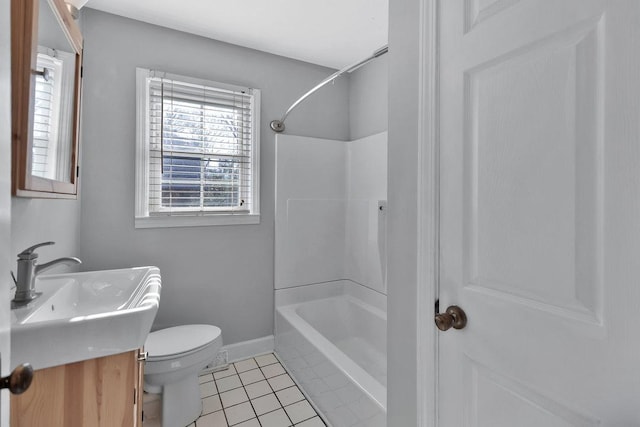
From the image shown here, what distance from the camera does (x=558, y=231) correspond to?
2.17 feet

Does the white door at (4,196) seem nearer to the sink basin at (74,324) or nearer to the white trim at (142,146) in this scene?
the sink basin at (74,324)

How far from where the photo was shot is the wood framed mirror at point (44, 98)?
0.96 m

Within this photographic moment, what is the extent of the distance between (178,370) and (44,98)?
4.67 ft

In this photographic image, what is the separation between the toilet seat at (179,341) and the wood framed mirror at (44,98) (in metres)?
0.93

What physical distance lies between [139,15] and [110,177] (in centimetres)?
110

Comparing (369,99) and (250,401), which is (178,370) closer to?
(250,401)

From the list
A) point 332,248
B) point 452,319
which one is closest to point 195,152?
point 332,248

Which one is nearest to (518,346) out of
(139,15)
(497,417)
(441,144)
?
(497,417)

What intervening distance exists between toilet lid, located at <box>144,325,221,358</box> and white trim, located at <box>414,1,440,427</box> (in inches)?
51.6

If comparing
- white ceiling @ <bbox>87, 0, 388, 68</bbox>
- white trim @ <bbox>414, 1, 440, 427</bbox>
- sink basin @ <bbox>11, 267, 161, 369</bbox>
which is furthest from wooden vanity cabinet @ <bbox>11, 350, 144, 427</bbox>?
white ceiling @ <bbox>87, 0, 388, 68</bbox>

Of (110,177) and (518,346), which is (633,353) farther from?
(110,177)

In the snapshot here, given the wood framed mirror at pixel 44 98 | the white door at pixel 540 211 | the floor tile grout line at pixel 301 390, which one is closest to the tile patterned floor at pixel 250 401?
the floor tile grout line at pixel 301 390

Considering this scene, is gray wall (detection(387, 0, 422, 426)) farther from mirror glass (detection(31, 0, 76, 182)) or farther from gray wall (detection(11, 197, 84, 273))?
gray wall (detection(11, 197, 84, 273))

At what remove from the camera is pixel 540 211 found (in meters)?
0.70
